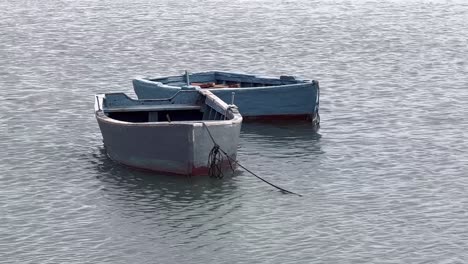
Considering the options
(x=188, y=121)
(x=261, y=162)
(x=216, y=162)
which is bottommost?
(x=261, y=162)

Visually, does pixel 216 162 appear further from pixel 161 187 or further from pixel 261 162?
pixel 261 162

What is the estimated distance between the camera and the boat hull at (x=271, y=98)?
35.7 metres

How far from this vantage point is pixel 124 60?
51.9 meters

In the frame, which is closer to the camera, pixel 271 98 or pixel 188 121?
pixel 188 121

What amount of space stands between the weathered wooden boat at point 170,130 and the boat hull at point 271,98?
209cm

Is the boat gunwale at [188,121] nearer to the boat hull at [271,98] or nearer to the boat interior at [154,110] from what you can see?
the boat interior at [154,110]

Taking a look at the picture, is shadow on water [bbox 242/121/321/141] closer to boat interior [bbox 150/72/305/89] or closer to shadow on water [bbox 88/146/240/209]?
boat interior [bbox 150/72/305/89]

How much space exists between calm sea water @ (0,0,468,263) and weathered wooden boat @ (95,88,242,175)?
55 cm

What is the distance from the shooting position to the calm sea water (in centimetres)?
2612

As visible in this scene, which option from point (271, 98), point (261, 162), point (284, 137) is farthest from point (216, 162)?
point (271, 98)

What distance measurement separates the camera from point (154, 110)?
33156mm

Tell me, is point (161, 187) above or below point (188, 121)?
below

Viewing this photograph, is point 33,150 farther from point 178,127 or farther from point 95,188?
point 178,127

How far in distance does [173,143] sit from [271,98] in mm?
7201
